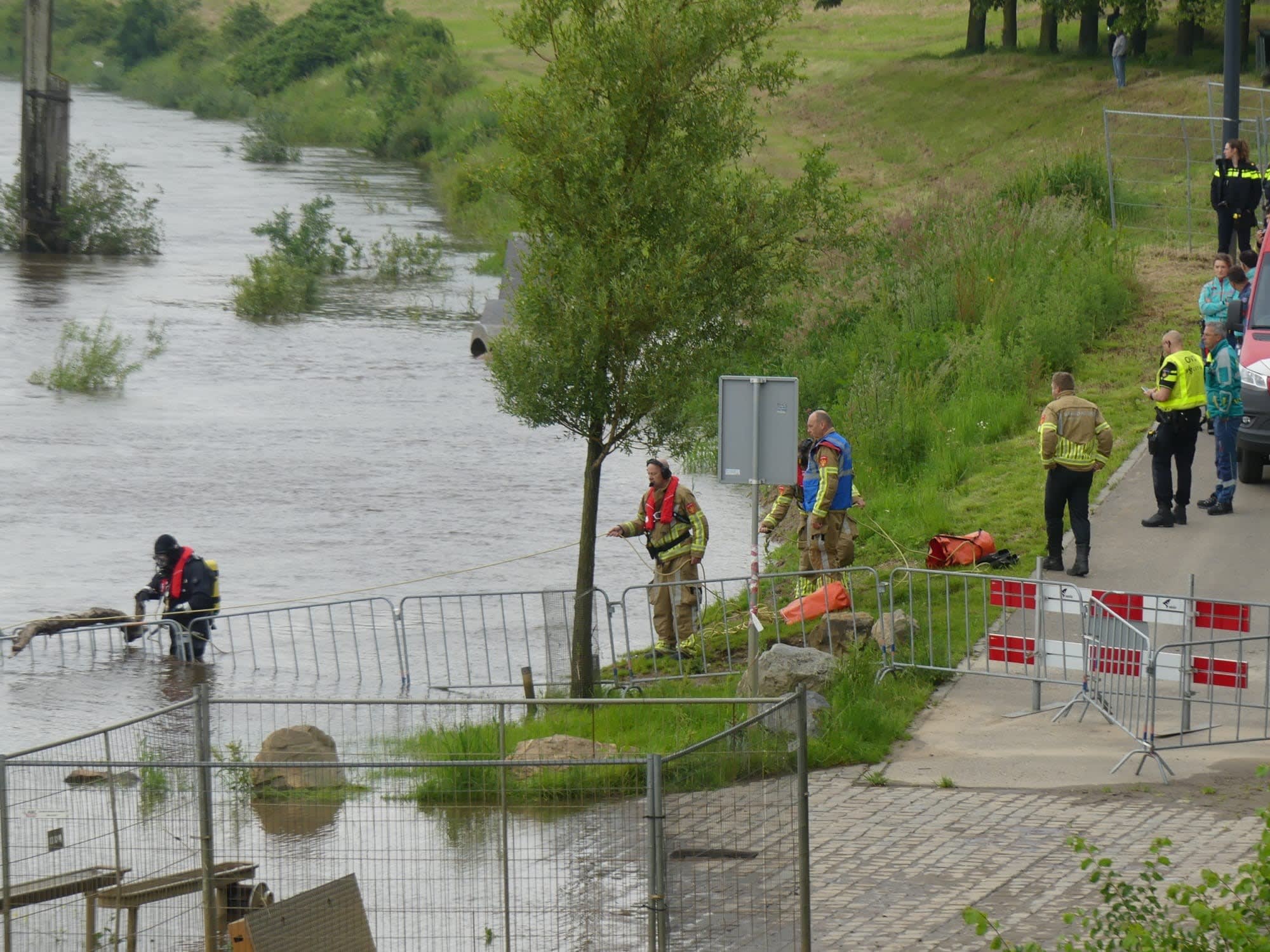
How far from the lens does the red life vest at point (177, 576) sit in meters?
16.8

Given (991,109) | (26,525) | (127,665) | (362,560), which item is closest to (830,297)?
(362,560)

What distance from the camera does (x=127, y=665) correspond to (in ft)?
54.8

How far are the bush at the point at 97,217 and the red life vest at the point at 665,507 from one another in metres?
38.8

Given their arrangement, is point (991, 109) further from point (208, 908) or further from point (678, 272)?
point (208, 908)

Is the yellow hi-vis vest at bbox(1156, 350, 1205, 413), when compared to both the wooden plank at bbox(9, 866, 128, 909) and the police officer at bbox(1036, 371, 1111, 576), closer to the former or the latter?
the police officer at bbox(1036, 371, 1111, 576)

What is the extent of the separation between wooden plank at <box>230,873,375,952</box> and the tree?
6.75 m

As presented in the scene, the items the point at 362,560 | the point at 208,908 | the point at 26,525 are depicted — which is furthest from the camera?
the point at 26,525

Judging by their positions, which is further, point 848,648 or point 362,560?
point 362,560

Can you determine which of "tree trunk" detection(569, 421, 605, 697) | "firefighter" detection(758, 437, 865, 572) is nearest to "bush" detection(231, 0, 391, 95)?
"firefighter" detection(758, 437, 865, 572)

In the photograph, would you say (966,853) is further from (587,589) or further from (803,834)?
(587,589)

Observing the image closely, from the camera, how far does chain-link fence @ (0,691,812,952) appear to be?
7211mm

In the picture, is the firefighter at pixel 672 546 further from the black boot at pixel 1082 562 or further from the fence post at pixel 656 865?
the fence post at pixel 656 865

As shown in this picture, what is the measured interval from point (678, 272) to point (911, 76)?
4867 centimetres

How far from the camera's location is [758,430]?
40.4 feet
